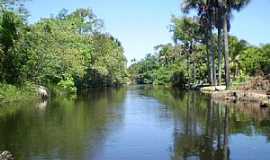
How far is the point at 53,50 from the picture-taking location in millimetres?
58281

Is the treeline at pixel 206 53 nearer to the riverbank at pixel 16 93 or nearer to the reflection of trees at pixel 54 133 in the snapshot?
the riverbank at pixel 16 93

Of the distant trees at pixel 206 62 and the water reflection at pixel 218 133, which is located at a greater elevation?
the distant trees at pixel 206 62

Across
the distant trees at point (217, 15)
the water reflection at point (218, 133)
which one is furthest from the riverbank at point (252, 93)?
the water reflection at point (218, 133)

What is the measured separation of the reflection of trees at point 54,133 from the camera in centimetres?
1733

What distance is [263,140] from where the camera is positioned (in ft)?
66.9

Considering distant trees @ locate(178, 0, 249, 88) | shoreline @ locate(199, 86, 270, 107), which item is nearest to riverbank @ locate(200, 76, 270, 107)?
shoreline @ locate(199, 86, 270, 107)

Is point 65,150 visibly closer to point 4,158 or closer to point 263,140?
point 4,158

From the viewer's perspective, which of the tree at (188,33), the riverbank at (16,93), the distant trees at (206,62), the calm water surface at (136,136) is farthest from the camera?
the distant trees at (206,62)

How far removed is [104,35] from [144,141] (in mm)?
75016

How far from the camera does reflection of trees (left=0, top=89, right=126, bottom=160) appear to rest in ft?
56.9

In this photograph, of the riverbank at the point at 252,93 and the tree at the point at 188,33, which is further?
the tree at the point at 188,33

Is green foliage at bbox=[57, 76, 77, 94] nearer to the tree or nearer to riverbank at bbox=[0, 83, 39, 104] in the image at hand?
riverbank at bbox=[0, 83, 39, 104]

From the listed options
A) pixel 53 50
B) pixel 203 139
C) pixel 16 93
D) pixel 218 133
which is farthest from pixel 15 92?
pixel 203 139

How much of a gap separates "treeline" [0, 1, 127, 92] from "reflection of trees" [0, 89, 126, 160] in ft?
51.1
